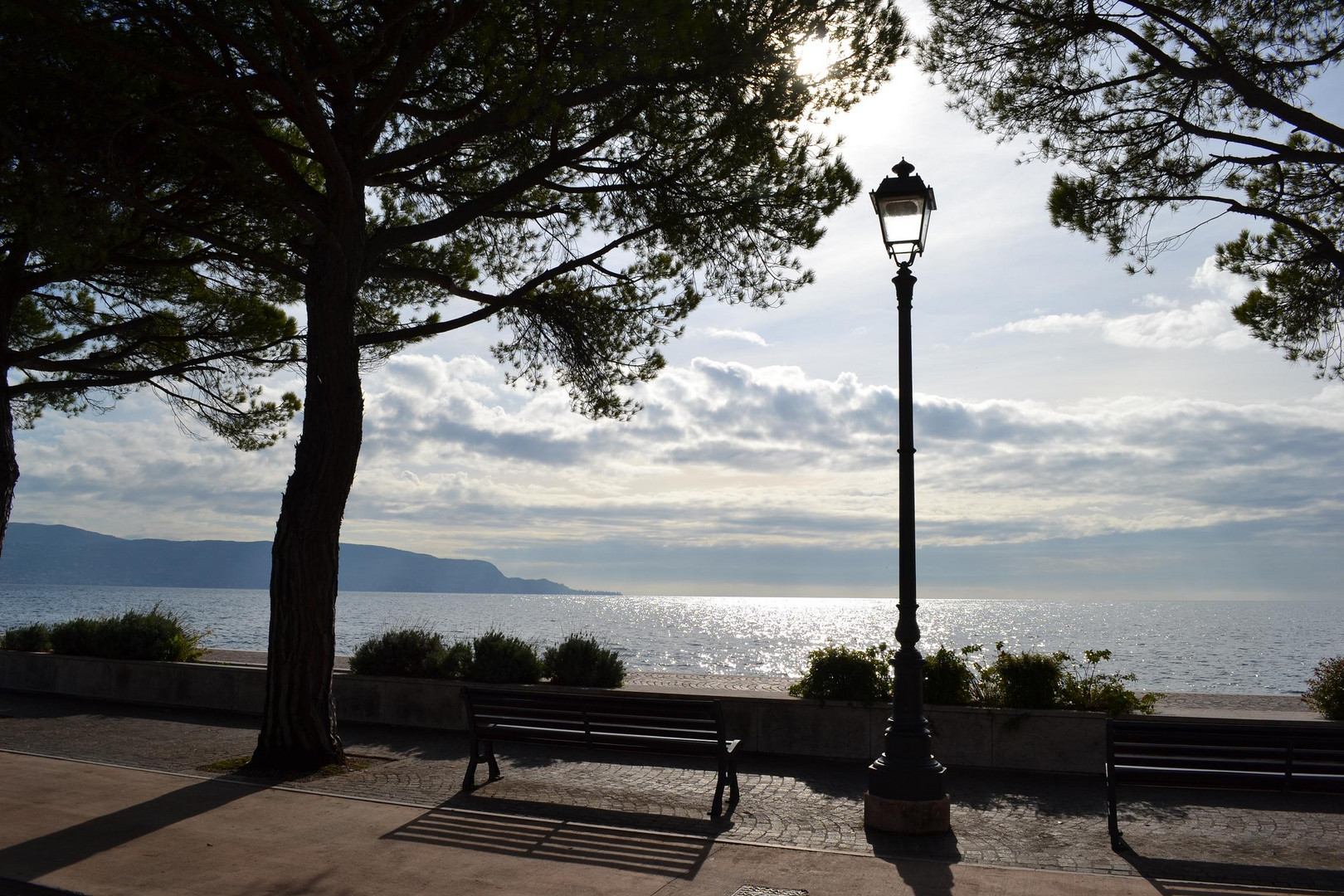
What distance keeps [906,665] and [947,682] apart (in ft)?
8.66

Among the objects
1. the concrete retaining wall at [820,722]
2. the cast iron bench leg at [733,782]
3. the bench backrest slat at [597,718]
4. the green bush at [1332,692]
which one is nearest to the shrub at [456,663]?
the concrete retaining wall at [820,722]

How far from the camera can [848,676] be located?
952 centimetres

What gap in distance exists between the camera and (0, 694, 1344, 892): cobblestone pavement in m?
6.08

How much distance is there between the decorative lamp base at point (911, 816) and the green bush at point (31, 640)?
1342cm

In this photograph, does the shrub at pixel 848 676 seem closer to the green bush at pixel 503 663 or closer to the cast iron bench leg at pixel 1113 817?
the cast iron bench leg at pixel 1113 817

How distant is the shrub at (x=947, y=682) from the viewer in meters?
9.37

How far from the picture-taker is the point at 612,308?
11.7 meters

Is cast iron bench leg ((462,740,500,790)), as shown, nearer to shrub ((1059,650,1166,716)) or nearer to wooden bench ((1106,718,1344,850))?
wooden bench ((1106,718,1344,850))

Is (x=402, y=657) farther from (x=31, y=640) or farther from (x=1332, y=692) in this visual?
(x=1332, y=692)

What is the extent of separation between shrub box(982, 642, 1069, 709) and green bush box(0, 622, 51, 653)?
44.6ft

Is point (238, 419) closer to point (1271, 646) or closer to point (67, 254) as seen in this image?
point (67, 254)

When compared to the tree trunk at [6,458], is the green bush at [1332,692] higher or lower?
lower

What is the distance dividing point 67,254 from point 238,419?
6.00m

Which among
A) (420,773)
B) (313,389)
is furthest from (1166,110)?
(420,773)
